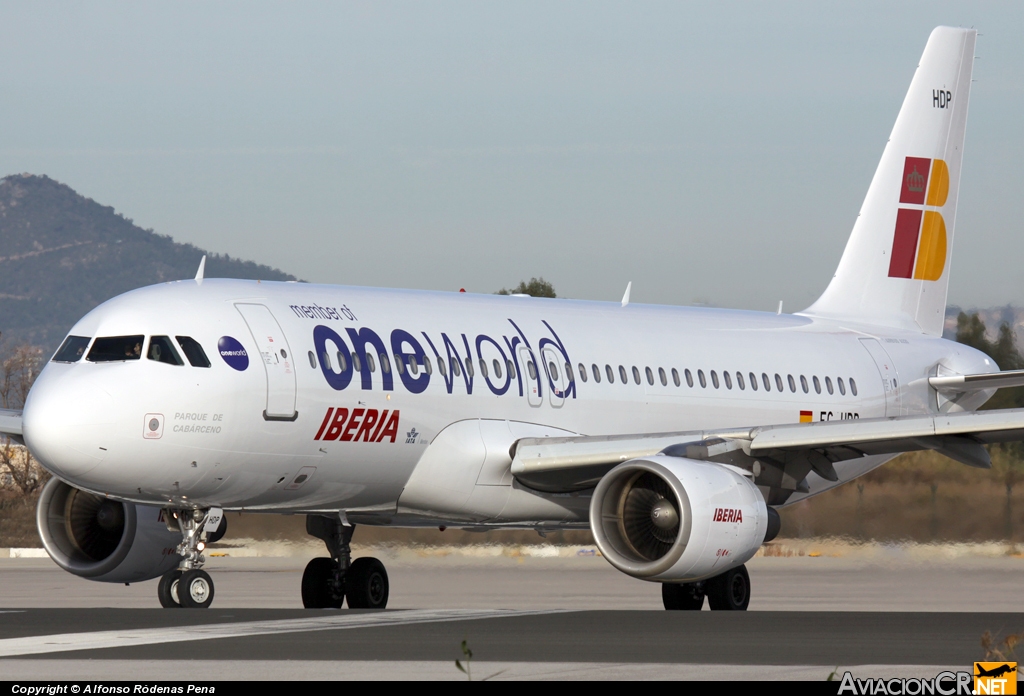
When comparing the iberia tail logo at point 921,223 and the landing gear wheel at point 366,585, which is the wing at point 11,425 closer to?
the landing gear wheel at point 366,585

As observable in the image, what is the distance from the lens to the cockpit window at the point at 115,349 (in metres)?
18.0

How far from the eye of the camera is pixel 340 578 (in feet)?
72.6

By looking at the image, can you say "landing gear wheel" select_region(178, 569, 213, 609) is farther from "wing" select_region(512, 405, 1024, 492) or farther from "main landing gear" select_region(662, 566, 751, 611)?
"main landing gear" select_region(662, 566, 751, 611)

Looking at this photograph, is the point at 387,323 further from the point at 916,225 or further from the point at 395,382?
the point at 916,225

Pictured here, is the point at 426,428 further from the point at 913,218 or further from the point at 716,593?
the point at 913,218

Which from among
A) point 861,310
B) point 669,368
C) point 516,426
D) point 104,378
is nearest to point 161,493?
point 104,378

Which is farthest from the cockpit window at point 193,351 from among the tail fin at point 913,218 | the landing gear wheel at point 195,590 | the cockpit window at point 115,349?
the tail fin at point 913,218

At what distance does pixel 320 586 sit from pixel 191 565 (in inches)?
165

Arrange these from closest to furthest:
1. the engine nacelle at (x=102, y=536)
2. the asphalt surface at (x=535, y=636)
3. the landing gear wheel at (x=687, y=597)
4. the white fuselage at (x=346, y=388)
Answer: the asphalt surface at (x=535, y=636) → the white fuselage at (x=346, y=388) → the engine nacelle at (x=102, y=536) → the landing gear wheel at (x=687, y=597)

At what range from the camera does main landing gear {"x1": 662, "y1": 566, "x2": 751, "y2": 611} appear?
884 inches

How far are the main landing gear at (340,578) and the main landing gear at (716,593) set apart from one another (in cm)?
385

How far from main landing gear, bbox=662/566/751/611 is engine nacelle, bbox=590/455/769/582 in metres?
3.38

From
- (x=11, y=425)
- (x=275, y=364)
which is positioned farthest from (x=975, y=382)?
(x=11, y=425)

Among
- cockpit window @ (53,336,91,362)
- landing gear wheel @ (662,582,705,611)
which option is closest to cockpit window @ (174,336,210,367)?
cockpit window @ (53,336,91,362)
